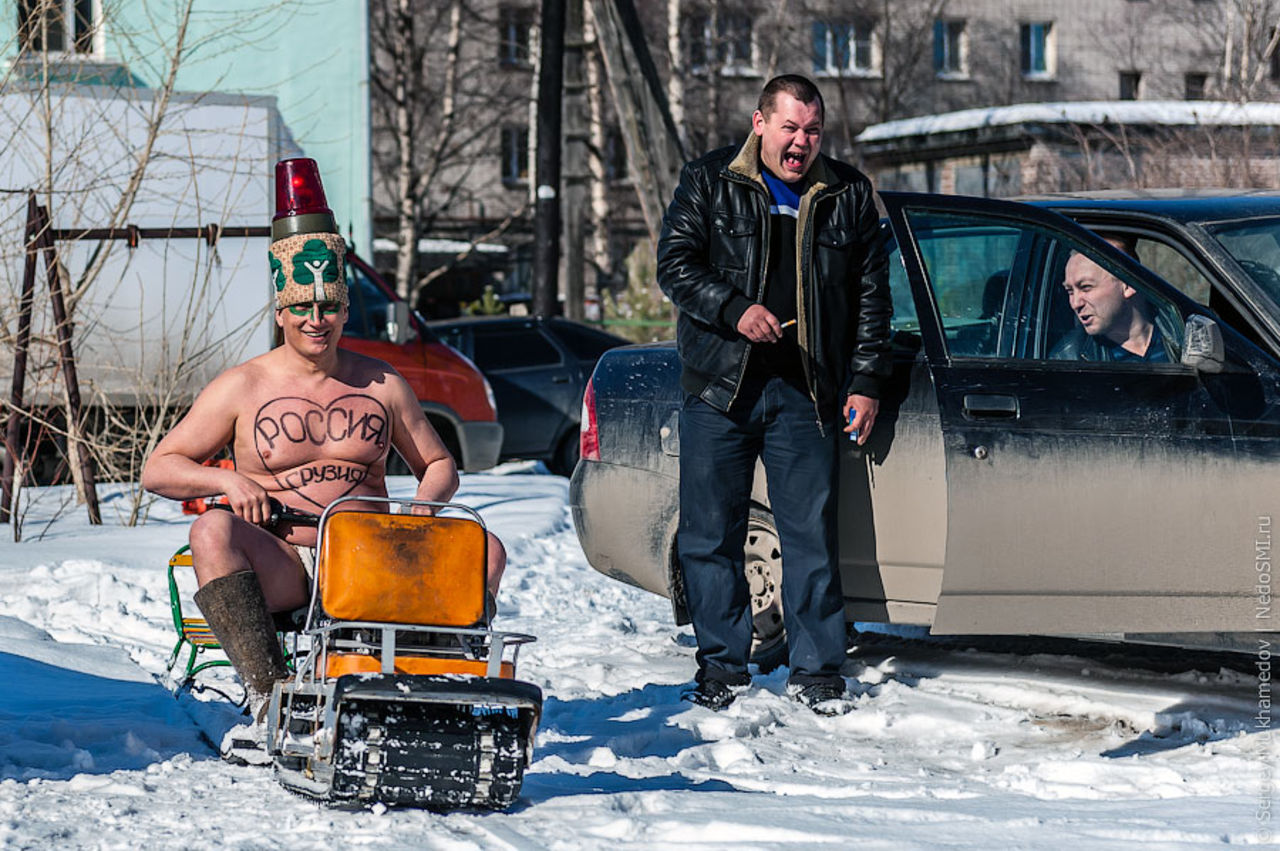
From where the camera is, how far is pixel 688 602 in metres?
6.14

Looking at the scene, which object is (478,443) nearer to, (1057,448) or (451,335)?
(451,335)

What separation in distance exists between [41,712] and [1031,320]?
134 inches

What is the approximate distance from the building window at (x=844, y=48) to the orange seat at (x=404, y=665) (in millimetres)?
39394

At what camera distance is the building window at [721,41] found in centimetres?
4019

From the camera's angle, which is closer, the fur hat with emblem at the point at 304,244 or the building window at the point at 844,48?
the fur hat with emblem at the point at 304,244

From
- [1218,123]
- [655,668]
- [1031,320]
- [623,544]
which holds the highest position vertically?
[1218,123]

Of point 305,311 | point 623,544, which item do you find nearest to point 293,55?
point 623,544

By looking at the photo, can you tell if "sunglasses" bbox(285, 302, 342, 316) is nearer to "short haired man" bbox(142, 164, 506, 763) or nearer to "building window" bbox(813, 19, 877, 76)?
"short haired man" bbox(142, 164, 506, 763)

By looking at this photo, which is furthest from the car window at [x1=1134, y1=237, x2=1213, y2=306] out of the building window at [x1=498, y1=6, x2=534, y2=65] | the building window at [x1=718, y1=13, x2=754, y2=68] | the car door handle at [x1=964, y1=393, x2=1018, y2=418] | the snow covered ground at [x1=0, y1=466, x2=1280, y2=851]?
the building window at [x1=498, y1=6, x2=534, y2=65]

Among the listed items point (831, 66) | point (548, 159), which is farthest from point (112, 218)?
point (831, 66)

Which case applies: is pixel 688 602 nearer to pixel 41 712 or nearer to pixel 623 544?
pixel 623 544

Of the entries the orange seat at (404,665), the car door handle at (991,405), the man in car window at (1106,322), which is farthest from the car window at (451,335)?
the orange seat at (404,665)

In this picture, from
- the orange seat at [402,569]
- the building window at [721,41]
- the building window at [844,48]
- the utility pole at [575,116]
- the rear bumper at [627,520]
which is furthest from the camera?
the building window at [844,48]

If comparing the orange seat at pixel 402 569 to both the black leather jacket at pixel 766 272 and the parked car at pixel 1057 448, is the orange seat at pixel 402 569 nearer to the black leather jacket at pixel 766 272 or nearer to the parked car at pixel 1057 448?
the black leather jacket at pixel 766 272
